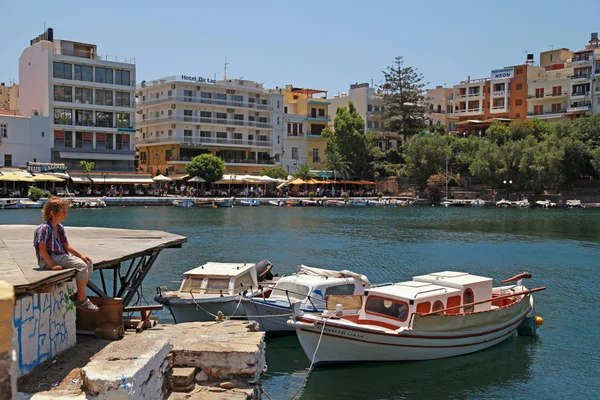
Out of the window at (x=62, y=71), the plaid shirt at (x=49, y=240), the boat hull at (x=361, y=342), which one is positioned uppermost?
the window at (x=62, y=71)

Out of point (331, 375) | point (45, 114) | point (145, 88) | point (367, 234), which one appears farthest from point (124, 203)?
point (331, 375)

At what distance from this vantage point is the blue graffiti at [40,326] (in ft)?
27.8

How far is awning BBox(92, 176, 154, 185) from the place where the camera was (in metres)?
79.1

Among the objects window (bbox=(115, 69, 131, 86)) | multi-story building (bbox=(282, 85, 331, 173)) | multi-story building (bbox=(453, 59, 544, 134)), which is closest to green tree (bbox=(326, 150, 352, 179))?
multi-story building (bbox=(282, 85, 331, 173))

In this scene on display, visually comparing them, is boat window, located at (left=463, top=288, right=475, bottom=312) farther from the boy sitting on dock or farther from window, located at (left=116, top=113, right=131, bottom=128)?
window, located at (left=116, top=113, right=131, bottom=128)

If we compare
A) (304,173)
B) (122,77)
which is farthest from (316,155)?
(122,77)

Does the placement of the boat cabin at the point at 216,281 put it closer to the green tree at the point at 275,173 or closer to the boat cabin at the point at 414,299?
the boat cabin at the point at 414,299

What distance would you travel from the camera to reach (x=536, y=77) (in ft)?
348

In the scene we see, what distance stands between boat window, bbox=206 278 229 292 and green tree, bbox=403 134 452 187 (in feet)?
238

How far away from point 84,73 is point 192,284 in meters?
67.2

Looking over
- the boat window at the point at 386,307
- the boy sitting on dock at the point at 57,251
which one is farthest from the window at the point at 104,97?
the boy sitting on dock at the point at 57,251

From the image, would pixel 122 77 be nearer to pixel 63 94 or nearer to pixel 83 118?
pixel 83 118

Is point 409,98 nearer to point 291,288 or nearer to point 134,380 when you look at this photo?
point 291,288

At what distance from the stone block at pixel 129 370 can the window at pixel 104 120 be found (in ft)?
252
